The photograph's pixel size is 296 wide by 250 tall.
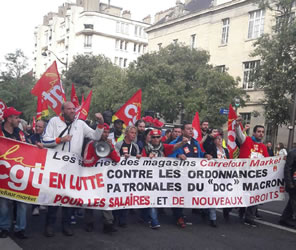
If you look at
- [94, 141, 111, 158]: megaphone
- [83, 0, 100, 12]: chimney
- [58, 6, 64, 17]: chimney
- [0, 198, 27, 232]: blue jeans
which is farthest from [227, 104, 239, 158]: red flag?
[58, 6, 64, 17]: chimney

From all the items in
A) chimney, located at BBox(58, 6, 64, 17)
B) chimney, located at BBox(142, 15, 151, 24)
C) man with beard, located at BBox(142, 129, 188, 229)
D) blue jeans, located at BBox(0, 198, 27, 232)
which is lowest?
blue jeans, located at BBox(0, 198, 27, 232)

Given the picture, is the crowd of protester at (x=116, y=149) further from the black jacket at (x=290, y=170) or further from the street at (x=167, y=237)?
the street at (x=167, y=237)

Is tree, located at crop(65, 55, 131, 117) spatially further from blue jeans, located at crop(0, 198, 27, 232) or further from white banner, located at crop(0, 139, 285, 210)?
blue jeans, located at crop(0, 198, 27, 232)

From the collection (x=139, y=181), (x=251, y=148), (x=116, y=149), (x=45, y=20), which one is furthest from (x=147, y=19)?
(x=139, y=181)

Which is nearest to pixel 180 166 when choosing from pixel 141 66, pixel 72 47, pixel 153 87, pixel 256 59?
pixel 153 87

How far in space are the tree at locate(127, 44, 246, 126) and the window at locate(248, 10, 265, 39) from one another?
4991 mm

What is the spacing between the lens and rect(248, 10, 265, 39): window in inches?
1044

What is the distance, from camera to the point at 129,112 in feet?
27.6

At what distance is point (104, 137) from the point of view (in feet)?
18.9

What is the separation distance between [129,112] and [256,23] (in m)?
21.5

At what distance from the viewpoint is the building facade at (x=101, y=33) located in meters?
60.1

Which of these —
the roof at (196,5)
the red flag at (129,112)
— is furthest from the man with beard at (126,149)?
the roof at (196,5)

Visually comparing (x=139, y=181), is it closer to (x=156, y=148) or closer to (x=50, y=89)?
(x=156, y=148)

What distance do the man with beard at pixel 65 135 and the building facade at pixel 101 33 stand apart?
52.8 meters
